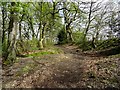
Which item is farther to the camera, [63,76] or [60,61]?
[60,61]

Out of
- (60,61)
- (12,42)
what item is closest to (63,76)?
(60,61)

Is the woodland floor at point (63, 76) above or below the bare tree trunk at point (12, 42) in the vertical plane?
below

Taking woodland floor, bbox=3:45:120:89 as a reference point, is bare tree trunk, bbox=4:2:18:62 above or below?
Result: above

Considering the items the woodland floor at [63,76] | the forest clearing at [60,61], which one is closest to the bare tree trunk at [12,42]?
Answer: the forest clearing at [60,61]

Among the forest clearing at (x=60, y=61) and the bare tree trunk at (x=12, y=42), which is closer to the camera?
the forest clearing at (x=60, y=61)

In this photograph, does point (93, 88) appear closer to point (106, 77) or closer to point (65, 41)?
point (106, 77)

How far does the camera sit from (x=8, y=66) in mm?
9742

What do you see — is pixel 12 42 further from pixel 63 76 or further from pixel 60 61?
pixel 63 76

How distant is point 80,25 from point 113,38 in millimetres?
11554

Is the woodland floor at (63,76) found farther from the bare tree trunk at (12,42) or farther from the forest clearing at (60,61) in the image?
the bare tree trunk at (12,42)

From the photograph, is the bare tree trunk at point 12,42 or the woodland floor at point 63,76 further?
the bare tree trunk at point 12,42

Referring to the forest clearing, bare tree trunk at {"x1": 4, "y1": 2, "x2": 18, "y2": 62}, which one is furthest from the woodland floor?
bare tree trunk at {"x1": 4, "y1": 2, "x2": 18, "y2": 62}

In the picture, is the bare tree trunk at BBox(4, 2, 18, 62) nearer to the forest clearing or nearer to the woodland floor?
the forest clearing

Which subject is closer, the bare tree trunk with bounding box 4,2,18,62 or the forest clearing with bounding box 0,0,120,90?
the forest clearing with bounding box 0,0,120,90
